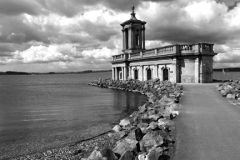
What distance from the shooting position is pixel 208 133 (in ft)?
29.1

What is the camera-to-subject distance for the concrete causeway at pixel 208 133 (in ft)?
22.9

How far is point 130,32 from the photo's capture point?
1778 inches

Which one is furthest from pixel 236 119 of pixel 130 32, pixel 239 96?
pixel 130 32

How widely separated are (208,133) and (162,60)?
25.9 m

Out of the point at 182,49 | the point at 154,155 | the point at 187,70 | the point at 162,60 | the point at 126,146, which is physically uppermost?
the point at 182,49

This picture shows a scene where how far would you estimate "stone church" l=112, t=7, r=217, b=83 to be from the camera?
98.1ft

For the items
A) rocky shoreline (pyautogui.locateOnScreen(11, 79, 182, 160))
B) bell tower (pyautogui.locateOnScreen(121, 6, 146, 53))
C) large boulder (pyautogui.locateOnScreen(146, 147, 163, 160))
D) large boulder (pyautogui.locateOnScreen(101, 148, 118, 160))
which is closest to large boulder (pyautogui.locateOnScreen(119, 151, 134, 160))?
rocky shoreline (pyautogui.locateOnScreen(11, 79, 182, 160))

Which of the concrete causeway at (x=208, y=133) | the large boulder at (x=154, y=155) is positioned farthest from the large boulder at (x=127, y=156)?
the concrete causeway at (x=208, y=133)

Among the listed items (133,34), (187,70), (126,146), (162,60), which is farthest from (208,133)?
(133,34)

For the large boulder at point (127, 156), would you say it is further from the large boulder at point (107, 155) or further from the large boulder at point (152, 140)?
the large boulder at point (152, 140)

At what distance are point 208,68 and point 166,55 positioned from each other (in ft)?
21.5

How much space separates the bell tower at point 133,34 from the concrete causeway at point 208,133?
33.4m

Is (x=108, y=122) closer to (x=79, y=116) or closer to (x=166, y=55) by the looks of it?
(x=79, y=116)

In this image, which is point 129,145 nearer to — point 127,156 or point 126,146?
point 126,146
